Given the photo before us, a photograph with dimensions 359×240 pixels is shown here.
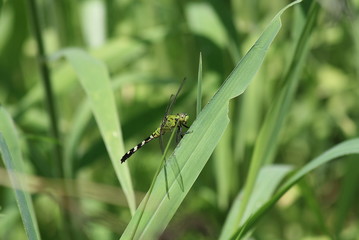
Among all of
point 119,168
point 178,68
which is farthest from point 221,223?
point 119,168

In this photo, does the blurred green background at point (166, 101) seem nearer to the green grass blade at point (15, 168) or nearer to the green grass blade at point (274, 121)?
the green grass blade at point (274, 121)

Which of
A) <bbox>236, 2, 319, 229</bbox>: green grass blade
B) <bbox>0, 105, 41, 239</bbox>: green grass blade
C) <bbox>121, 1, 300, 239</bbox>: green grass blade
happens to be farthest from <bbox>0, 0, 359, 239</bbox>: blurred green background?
<bbox>121, 1, 300, 239</bbox>: green grass blade

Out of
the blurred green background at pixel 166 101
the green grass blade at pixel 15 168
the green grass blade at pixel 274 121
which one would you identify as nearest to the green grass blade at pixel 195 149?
the green grass blade at pixel 15 168

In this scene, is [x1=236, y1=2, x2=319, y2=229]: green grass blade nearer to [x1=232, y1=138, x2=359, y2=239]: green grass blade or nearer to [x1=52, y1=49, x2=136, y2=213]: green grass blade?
[x1=232, y1=138, x2=359, y2=239]: green grass blade

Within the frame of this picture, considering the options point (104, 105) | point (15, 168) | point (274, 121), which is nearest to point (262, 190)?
point (274, 121)

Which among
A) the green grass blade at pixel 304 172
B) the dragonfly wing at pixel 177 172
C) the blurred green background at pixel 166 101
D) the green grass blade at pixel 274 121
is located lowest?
the green grass blade at pixel 304 172

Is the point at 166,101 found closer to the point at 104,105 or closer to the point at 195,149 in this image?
the point at 104,105

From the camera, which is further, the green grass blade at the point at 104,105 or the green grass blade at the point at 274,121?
the green grass blade at the point at 274,121
